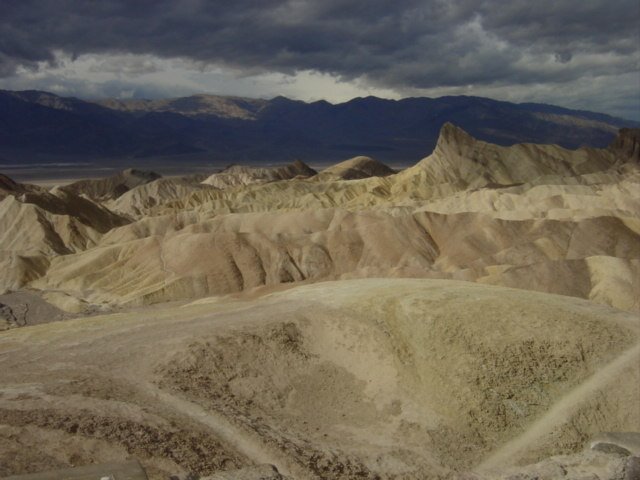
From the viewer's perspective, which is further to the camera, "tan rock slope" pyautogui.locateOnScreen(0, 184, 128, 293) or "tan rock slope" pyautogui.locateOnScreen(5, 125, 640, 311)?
"tan rock slope" pyautogui.locateOnScreen(0, 184, 128, 293)

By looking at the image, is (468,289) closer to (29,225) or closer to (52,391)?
(52,391)

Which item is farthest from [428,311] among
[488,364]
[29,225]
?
[29,225]

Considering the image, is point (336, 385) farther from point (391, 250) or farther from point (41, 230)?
point (41, 230)

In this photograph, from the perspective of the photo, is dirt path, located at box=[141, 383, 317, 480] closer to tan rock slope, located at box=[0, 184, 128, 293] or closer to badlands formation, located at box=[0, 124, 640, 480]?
badlands formation, located at box=[0, 124, 640, 480]

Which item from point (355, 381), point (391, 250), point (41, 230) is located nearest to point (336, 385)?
point (355, 381)

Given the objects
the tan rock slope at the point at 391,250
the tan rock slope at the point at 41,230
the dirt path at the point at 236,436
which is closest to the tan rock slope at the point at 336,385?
the dirt path at the point at 236,436

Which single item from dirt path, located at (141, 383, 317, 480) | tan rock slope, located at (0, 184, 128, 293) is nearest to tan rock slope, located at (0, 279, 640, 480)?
dirt path, located at (141, 383, 317, 480)
